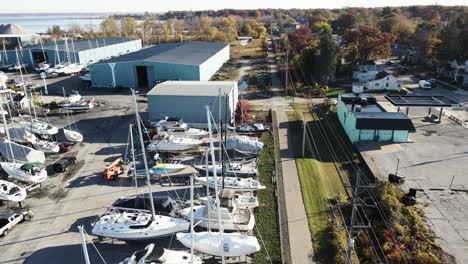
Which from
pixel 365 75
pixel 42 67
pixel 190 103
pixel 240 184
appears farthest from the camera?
pixel 42 67

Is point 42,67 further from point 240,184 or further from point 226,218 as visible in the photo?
point 226,218

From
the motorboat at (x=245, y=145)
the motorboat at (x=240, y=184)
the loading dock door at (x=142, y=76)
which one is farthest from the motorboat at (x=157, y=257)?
the loading dock door at (x=142, y=76)

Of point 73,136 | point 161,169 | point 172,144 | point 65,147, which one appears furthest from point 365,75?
point 65,147

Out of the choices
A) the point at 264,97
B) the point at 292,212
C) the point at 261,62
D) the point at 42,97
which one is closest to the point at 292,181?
the point at 292,212

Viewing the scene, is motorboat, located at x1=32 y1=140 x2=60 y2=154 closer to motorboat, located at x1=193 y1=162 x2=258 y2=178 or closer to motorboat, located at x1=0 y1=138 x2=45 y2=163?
motorboat, located at x1=0 y1=138 x2=45 y2=163

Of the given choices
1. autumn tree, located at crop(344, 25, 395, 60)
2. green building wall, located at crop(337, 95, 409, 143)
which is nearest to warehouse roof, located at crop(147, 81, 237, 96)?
green building wall, located at crop(337, 95, 409, 143)

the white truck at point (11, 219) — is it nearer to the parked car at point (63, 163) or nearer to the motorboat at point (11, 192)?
the motorboat at point (11, 192)
